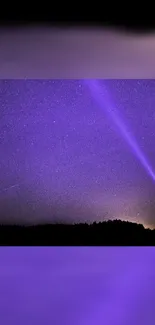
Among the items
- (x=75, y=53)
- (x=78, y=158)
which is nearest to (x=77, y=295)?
(x=75, y=53)

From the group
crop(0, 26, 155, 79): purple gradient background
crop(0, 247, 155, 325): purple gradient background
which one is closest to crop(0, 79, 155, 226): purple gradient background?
crop(0, 247, 155, 325): purple gradient background

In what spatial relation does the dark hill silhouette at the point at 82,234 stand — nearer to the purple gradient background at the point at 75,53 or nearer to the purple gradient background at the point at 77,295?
the purple gradient background at the point at 77,295

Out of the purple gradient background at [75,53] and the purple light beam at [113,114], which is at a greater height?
the purple light beam at [113,114]

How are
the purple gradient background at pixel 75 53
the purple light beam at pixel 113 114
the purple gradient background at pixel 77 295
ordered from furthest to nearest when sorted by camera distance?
the purple light beam at pixel 113 114, the purple gradient background at pixel 75 53, the purple gradient background at pixel 77 295

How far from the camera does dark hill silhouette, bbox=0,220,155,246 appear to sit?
358cm

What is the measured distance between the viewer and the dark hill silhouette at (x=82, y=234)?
11.7 feet

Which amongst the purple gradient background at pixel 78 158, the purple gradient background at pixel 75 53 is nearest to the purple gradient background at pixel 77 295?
the purple gradient background at pixel 75 53

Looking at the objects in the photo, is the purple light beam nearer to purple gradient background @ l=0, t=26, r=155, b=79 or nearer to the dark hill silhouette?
the dark hill silhouette

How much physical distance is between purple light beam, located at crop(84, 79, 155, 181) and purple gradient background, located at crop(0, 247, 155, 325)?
1.83 m

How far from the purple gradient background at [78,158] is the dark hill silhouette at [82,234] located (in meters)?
0.07

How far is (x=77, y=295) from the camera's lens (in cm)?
117

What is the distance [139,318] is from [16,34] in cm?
70

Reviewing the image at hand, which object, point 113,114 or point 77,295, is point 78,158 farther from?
point 77,295

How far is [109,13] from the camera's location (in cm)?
95
